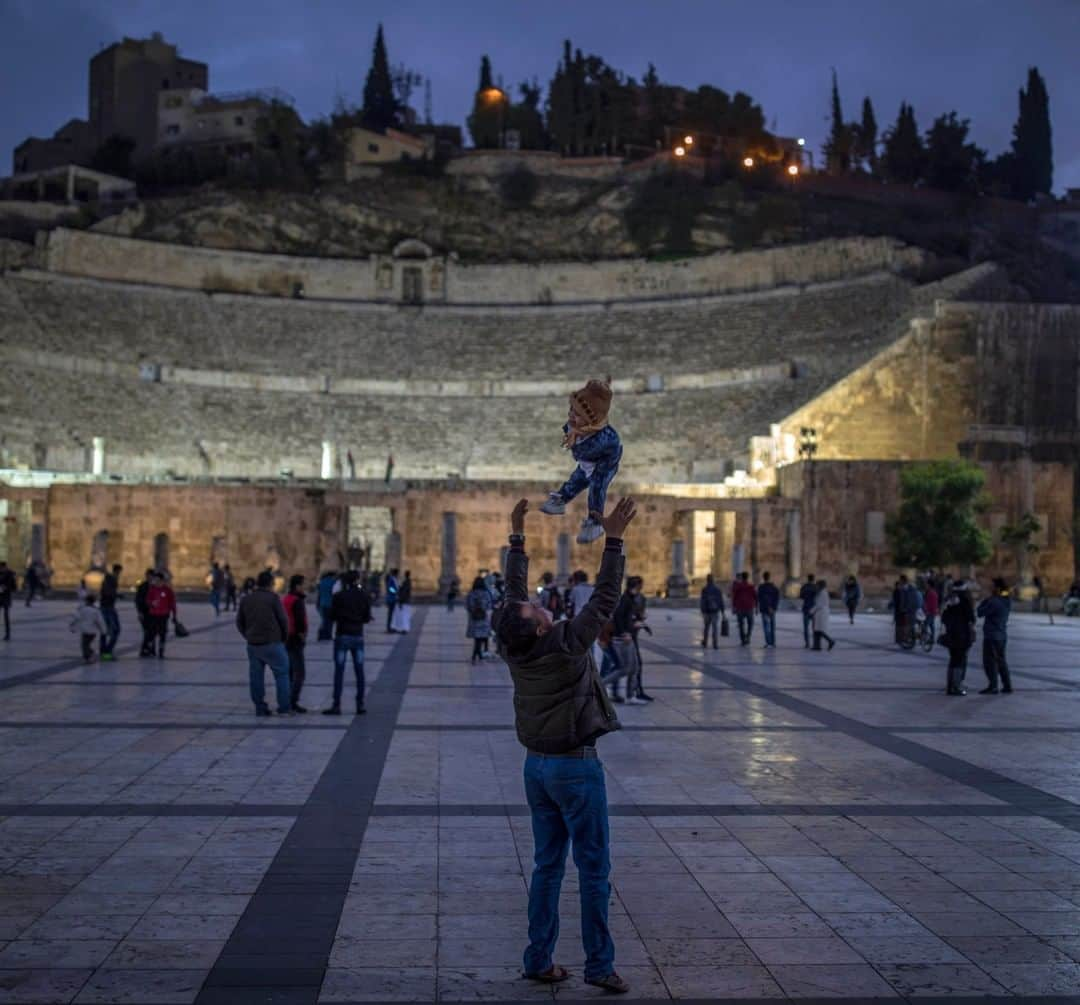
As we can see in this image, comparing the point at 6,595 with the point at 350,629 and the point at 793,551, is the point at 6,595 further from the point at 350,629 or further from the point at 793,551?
the point at 793,551

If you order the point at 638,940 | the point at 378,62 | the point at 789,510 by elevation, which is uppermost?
the point at 378,62

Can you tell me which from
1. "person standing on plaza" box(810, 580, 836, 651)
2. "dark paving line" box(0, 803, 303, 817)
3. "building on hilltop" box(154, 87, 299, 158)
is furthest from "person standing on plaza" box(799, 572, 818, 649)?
"building on hilltop" box(154, 87, 299, 158)

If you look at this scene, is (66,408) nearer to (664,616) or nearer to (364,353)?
(364,353)

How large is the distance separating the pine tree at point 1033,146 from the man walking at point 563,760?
85.2 m

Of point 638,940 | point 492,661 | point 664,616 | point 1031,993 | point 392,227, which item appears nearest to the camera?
point 1031,993

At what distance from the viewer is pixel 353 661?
13227mm

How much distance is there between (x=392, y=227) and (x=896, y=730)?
202ft

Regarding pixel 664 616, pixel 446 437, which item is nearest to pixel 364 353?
pixel 446 437

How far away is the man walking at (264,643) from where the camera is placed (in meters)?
13.1

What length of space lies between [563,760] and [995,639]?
38.4 ft

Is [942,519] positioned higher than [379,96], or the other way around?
[379,96]

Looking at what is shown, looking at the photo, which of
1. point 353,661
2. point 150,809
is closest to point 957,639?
point 353,661

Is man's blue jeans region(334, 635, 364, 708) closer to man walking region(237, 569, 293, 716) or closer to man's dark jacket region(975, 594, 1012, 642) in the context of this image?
man walking region(237, 569, 293, 716)

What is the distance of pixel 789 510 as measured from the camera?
41.5 metres
